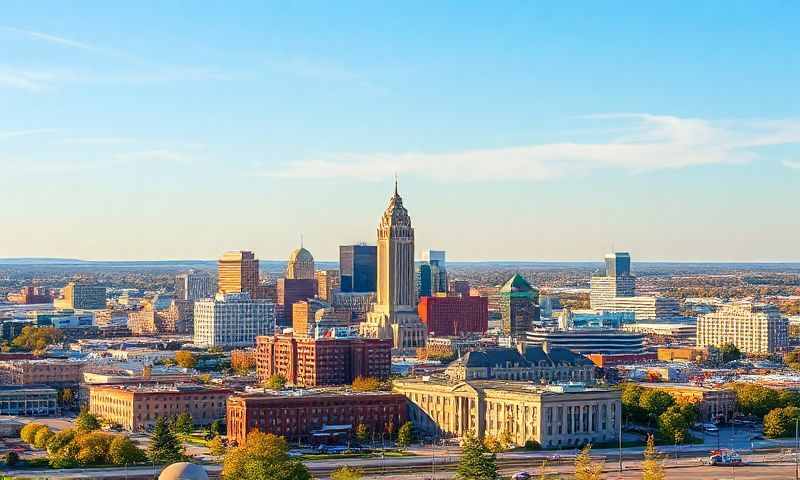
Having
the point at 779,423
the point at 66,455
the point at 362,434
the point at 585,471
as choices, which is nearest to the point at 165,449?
the point at 66,455

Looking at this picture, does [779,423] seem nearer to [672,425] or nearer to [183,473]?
[672,425]

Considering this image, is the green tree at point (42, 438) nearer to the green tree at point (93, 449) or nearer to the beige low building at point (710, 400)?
the green tree at point (93, 449)

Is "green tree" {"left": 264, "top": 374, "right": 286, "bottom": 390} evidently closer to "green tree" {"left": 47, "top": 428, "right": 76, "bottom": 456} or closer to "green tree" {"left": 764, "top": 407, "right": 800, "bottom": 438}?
"green tree" {"left": 47, "top": 428, "right": 76, "bottom": 456}

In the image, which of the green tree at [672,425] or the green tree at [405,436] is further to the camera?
the green tree at [672,425]

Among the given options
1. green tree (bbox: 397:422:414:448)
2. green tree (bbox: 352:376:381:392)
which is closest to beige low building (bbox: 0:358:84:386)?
green tree (bbox: 352:376:381:392)

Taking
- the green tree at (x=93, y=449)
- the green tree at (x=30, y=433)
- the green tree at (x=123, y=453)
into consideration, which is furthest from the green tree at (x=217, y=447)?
the green tree at (x=30, y=433)
